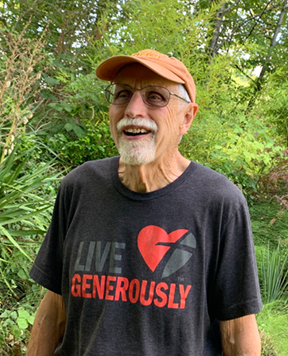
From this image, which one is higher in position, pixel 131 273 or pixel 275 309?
pixel 131 273

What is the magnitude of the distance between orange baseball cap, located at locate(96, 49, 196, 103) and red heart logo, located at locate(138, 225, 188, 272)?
0.53 m

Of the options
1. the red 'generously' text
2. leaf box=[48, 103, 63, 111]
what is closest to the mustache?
the red 'generously' text

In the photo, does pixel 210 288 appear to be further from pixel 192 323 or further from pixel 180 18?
pixel 180 18

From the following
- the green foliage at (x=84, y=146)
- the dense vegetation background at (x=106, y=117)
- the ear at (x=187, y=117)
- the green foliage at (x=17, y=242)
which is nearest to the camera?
the ear at (x=187, y=117)

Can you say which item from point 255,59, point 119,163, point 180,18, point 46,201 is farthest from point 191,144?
point 255,59

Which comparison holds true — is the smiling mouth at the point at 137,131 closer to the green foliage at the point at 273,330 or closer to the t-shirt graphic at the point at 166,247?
the t-shirt graphic at the point at 166,247

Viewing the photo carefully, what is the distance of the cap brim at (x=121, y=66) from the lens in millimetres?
1184

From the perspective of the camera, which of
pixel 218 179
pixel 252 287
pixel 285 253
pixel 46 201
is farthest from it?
pixel 285 253

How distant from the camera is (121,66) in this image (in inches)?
51.0

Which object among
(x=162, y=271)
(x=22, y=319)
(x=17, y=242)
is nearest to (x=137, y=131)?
(x=162, y=271)

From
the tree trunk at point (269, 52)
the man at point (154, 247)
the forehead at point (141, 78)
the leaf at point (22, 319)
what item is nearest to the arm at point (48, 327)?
the man at point (154, 247)

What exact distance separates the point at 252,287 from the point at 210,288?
0.14 meters

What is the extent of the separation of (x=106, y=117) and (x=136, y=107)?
3.73 m

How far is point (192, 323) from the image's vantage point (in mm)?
1148
